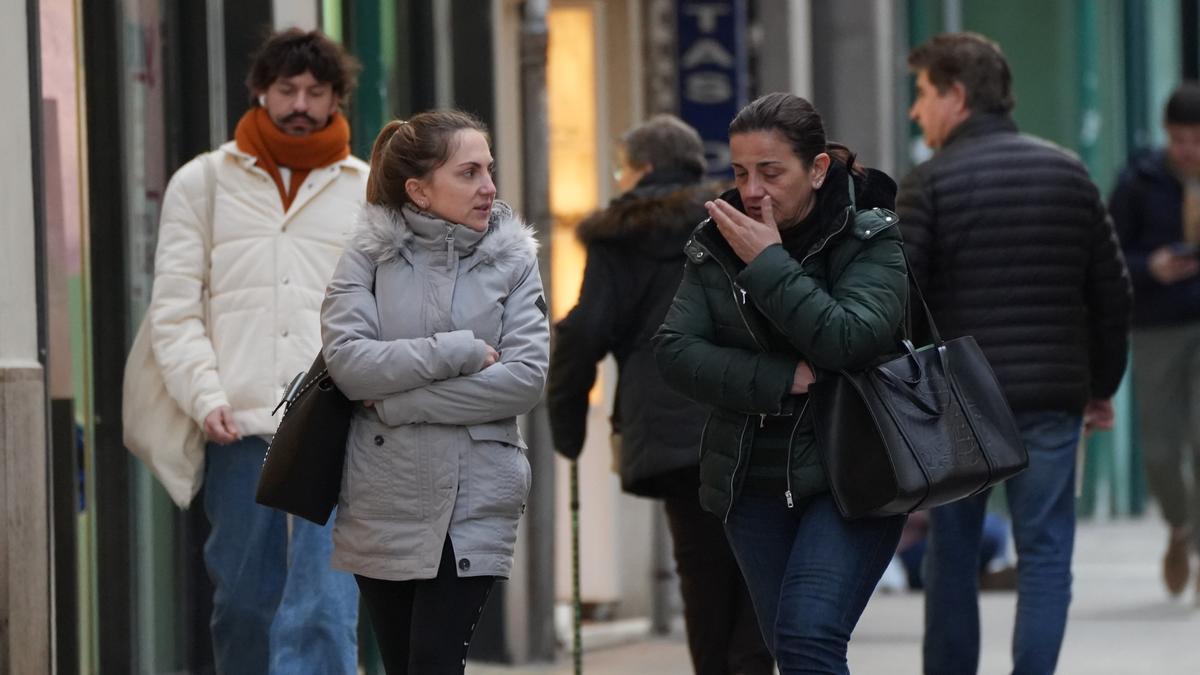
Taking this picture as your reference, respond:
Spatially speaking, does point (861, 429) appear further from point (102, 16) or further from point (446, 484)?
point (102, 16)

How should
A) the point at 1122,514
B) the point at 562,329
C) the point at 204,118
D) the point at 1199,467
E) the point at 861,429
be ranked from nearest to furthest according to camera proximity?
the point at 861,429
the point at 562,329
the point at 204,118
the point at 1199,467
the point at 1122,514

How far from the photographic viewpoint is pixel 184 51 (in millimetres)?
7383

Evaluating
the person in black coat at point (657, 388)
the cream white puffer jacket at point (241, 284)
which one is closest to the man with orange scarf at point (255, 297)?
the cream white puffer jacket at point (241, 284)

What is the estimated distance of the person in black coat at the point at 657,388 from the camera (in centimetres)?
672

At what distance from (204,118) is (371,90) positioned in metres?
1.04

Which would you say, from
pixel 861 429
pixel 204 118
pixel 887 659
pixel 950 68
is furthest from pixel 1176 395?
pixel 861 429

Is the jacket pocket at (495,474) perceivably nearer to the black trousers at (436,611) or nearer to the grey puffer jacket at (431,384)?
the grey puffer jacket at (431,384)

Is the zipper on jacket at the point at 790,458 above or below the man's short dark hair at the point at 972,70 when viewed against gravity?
below

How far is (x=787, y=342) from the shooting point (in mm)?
5016

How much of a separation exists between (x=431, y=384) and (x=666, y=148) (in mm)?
2250

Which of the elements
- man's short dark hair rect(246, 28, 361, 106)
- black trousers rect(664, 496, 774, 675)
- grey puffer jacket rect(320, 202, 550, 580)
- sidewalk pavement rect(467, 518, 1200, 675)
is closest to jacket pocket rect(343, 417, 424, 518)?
grey puffer jacket rect(320, 202, 550, 580)

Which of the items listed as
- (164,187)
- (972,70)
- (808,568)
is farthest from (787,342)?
(164,187)

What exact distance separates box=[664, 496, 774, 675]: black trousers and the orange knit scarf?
5.15 feet

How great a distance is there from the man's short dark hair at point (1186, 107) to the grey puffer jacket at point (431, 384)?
231 inches
